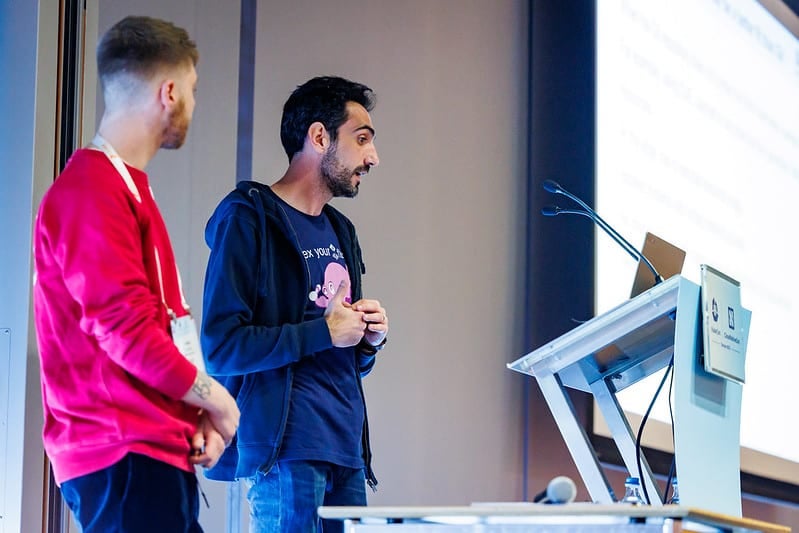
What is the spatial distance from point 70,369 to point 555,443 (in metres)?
2.56

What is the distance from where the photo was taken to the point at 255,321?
2100mm

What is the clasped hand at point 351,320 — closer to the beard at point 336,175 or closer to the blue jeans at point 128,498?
the beard at point 336,175

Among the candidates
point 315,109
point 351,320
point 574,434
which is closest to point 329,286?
point 351,320

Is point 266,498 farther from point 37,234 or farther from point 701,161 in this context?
point 701,161

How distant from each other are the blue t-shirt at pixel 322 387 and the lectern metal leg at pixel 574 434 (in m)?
0.45

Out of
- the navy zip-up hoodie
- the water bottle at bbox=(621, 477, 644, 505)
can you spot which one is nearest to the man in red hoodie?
the navy zip-up hoodie

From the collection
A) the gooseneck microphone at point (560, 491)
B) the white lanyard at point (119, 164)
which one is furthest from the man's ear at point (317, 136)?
the gooseneck microphone at point (560, 491)

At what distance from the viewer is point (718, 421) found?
7.16 feet

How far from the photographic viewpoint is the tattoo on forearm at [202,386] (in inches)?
58.8

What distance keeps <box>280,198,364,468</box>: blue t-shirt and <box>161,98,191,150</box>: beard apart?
0.57 meters

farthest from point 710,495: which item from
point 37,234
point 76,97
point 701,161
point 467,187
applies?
point 701,161

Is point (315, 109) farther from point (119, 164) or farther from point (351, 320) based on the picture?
point (119, 164)

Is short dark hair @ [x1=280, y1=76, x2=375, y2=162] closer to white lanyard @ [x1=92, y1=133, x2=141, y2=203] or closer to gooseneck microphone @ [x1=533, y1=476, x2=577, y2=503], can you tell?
white lanyard @ [x1=92, y1=133, x2=141, y2=203]

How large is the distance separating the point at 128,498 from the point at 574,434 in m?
1.21
